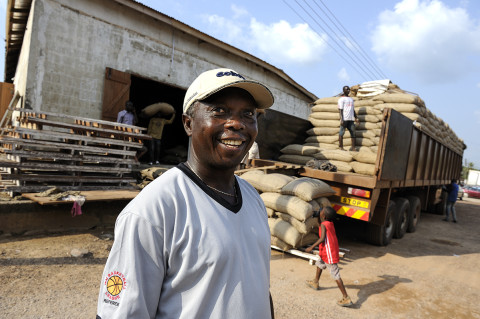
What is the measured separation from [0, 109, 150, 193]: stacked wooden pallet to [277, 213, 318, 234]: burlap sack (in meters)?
3.01

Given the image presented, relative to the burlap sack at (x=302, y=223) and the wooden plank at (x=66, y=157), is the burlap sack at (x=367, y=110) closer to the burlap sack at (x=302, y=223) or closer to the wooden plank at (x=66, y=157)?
the burlap sack at (x=302, y=223)

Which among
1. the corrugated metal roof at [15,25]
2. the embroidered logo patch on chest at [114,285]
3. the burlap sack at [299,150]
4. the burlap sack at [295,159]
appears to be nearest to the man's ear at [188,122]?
the embroidered logo patch on chest at [114,285]

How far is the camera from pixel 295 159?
23.2 ft

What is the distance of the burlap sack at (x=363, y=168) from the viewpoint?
564 centimetres

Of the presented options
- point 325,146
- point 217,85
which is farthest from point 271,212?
point 217,85

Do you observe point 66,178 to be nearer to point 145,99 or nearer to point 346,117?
point 346,117

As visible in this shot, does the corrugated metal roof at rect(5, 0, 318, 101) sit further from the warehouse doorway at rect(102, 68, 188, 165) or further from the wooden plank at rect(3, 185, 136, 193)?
the wooden plank at rect(3, 185, 136, 193)

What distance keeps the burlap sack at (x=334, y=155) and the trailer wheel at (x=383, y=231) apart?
112cm

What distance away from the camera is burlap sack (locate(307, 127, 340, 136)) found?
7480mm

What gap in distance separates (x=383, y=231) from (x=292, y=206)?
2.29 metres

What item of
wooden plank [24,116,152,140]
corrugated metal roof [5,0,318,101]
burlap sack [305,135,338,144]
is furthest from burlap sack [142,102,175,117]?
burlap sack [305,135,338,144]

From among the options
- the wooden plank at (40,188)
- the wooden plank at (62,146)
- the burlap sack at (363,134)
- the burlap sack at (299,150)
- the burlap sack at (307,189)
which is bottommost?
the wooden plank at (40,188)

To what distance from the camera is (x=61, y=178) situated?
203 inches

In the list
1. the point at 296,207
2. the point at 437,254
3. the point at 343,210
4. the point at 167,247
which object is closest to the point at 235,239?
the point at 167,247
